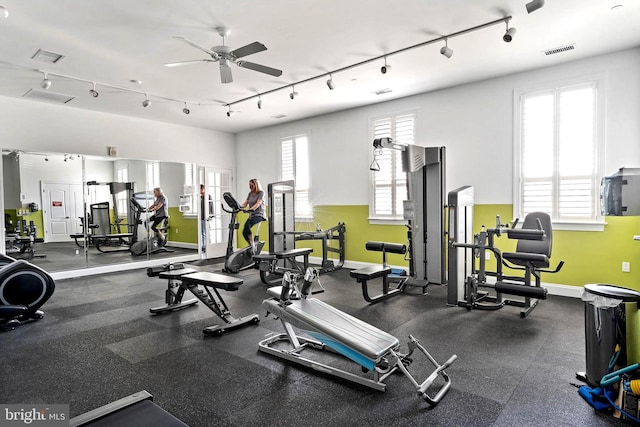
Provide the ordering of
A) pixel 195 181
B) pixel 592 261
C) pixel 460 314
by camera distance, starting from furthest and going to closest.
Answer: pixel 195 181 < pixel 592 261 < pixel 460 314

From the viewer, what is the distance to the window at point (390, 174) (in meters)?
6.38

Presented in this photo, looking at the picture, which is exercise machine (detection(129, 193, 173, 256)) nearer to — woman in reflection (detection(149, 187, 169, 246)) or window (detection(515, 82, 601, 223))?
woman in reflection (detection(149, 187, 169, 246))

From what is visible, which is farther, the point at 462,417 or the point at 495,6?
the point at 495,6

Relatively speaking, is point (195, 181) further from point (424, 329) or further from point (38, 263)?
point (424, 329)

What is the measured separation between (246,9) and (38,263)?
18.4 ft

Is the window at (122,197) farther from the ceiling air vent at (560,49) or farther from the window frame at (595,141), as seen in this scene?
the ceiling air vent at (560,49)

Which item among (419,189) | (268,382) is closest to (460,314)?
(419,189)

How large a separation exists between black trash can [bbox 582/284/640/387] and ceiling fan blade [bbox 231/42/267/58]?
11.1ft

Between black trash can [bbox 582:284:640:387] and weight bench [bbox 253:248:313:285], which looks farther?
weight bench [bbox 253:248:313:285]

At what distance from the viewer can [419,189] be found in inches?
216

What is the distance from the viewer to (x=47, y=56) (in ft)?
14.4

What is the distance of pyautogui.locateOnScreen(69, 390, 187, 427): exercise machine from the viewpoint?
170 centimetres

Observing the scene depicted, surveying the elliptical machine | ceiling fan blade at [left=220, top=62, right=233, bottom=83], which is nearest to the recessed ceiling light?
ceiling fan blade at [left=220, top=62, right=233, bottom=83]

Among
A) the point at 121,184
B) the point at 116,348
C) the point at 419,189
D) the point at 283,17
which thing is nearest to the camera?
the point at 116,348
